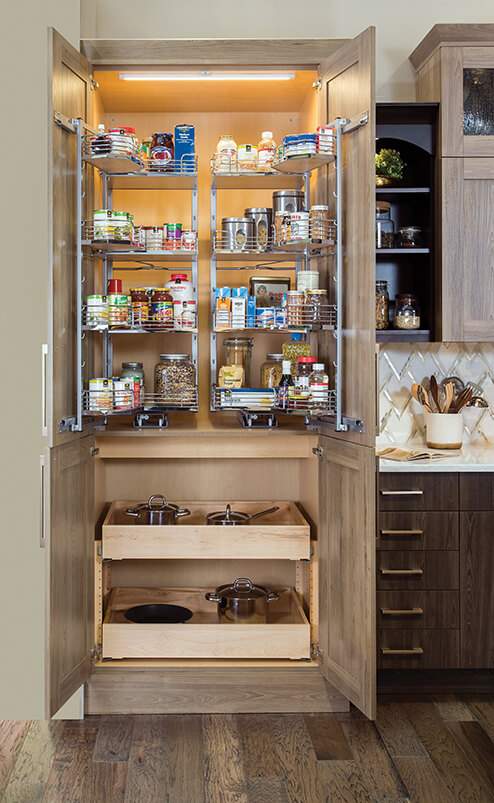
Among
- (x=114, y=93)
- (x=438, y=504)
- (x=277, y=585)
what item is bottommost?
Answer: (x=277, y=585)

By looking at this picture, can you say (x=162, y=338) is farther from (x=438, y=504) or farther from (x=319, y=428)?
(x=438, y=504)

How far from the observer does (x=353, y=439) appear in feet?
9.11

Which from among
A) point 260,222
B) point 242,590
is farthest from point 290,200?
point 242,590

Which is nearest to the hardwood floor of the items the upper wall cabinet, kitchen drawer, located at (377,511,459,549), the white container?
kitchen drawer, located at (377,511,459,549)

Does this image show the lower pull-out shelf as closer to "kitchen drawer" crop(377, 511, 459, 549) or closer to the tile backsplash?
"kitchen drawer" crop(377, 511, 459, 549)

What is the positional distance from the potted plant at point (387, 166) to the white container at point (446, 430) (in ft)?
3.18

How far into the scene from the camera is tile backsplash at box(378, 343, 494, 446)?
3664mm

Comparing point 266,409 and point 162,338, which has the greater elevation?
point 162,338

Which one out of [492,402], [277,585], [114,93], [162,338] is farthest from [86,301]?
[492,402]

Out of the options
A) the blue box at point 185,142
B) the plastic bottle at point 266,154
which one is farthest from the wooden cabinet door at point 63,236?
the plastic bottle at point 266,154

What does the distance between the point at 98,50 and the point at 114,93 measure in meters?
0.24

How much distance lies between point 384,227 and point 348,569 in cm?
146

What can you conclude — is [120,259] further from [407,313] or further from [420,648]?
[420,648]

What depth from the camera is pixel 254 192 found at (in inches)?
139
